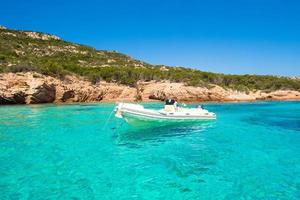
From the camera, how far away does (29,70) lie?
146 feet

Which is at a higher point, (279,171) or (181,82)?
(181,82)

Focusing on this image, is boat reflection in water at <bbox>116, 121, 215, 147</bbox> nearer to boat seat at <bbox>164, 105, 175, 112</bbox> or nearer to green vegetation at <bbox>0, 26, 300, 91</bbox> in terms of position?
boat seat at <bbox>164, 105, 175, 112</bbox>

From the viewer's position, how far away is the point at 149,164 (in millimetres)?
11305

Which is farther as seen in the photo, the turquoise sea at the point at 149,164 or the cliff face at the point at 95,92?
the cliff face at the point at 95,92

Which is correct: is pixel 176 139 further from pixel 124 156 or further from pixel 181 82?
pixel 181 82

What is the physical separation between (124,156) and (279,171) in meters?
5.60

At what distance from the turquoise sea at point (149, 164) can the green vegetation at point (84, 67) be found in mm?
31848

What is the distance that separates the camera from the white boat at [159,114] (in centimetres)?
1928

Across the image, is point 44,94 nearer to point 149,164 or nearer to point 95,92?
point 95,92

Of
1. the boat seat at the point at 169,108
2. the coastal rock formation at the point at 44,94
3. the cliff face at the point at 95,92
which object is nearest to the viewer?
the boat seat at the point at 169,108

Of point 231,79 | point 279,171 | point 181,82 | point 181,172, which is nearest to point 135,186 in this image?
point 181,172

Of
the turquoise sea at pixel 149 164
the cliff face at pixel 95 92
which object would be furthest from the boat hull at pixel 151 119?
the cliff face at pixel 95 92

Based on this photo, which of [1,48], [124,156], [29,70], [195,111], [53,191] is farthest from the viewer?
[1,48]

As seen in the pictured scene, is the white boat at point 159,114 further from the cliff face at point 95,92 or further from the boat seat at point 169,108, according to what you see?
the cliff face at point 95,92
